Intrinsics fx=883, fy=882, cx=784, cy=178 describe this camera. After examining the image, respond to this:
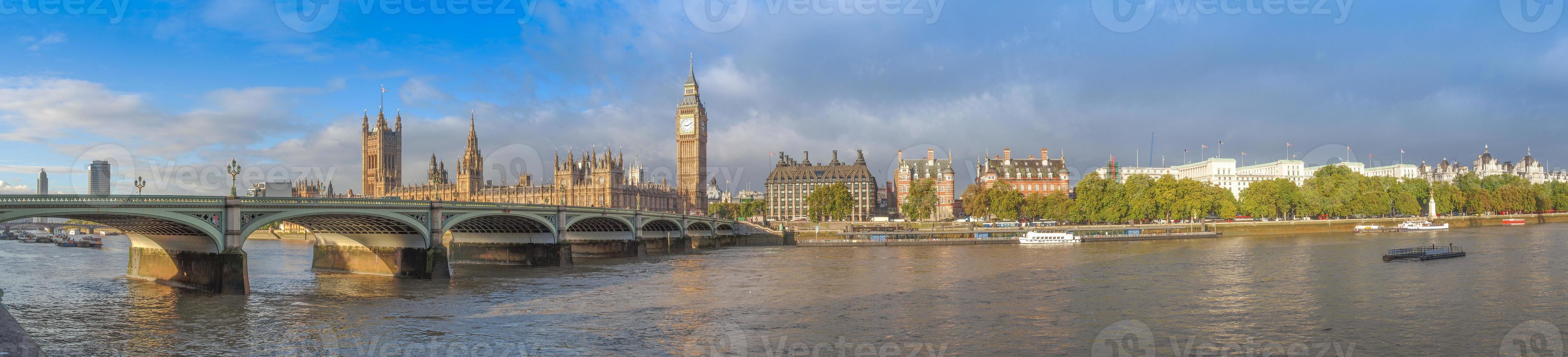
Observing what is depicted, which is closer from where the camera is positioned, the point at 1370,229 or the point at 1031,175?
the point at 1370,229

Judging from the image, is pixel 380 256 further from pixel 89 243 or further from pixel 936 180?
pixel 936 180

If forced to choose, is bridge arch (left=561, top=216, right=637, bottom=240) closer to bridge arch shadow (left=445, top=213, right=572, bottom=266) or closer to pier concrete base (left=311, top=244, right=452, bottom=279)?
bridge arch shadow (left=445, top=213, right=572, bottom=266)

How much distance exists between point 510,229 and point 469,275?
11.5 m

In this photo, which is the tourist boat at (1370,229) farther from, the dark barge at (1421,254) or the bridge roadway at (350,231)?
the bridge roadway at (350,231)

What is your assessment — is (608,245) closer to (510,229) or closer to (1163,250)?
(510,229)

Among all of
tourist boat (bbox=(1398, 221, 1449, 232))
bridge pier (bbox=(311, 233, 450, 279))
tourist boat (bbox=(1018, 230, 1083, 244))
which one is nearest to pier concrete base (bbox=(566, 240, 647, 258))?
bridge pier (bbox=(311, 233, 450, 279))

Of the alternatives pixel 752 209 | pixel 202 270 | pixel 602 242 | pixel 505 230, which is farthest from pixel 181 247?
pixel 752 209

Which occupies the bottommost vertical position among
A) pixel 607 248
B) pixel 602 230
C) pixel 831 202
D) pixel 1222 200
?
pixel 607 248

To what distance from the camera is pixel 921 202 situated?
135 metres

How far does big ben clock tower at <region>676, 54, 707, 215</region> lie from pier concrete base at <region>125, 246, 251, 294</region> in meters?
131

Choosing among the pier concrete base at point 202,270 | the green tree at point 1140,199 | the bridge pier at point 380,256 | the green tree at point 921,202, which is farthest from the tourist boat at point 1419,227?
the pier concrete base at point 202,270

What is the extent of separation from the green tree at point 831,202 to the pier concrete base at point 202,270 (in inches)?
3893

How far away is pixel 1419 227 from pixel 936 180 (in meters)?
70.9

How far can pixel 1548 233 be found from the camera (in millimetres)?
88688
